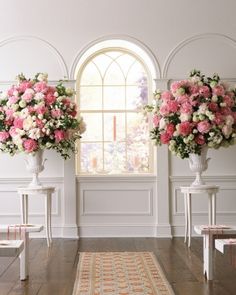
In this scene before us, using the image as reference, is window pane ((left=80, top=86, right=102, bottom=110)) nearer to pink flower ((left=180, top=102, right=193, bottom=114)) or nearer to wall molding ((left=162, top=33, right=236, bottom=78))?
wall molding ((left=162, top=33, right=236, bottom=78))

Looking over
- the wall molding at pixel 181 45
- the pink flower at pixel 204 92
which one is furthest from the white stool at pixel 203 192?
the wall molding at pixel 181 45

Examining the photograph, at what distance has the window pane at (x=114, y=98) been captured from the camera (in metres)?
8.58

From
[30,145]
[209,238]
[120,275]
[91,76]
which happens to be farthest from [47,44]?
[209,238]

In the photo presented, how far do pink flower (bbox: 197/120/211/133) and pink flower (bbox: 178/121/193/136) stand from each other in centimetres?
11

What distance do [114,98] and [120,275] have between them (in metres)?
3.82

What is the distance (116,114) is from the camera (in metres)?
8.56

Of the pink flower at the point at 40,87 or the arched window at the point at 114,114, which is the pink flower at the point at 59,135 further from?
the arched window at the point at 114,114

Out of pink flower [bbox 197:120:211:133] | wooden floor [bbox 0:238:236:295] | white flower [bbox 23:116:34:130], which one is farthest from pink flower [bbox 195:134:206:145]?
white flower [bbox 23:116:34:130]

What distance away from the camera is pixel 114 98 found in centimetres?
859

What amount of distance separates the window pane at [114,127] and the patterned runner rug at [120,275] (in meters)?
2.42

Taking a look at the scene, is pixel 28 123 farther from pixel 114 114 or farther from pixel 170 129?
pixel 114 114

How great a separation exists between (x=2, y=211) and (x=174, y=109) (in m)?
2.86

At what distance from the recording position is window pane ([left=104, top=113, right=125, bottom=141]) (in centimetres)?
855

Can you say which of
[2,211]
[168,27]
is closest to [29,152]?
[2,211]
